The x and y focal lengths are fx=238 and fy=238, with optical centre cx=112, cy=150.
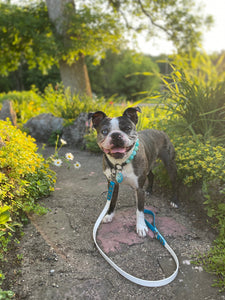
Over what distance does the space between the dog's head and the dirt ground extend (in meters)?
1.03

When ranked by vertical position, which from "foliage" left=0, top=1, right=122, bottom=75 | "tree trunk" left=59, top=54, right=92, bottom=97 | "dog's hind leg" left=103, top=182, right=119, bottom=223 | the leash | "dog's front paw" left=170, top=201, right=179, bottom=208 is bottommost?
"dog's front paw" left=170, top=201, right=179, bottom=208

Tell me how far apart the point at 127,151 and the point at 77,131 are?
13.0ft

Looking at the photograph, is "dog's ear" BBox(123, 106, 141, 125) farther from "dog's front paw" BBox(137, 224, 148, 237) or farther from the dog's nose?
"dog's front paw" BBox(137, 224, 148, 237)

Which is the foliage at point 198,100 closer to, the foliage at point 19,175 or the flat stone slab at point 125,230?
the flat stone slab at point 125,230

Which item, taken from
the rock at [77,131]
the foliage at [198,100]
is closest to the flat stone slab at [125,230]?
the foliage at [198,100]

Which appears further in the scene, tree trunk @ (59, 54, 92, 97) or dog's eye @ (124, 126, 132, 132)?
tree trunk @ (59, 54, 92, 97)

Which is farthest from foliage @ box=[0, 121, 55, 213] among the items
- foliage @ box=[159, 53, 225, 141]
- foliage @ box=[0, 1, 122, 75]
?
foliage @ box=[0, 1, 122, 75]

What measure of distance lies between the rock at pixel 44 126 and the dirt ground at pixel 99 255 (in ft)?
10.3

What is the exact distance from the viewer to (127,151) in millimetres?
2346

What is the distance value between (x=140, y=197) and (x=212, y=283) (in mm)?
1024

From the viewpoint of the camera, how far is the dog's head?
2176mm

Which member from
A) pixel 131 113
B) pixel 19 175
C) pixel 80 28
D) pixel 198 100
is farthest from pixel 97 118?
pixel 80 28

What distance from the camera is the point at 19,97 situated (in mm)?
9672

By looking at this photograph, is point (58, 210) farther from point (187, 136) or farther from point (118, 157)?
point (187, 136)
